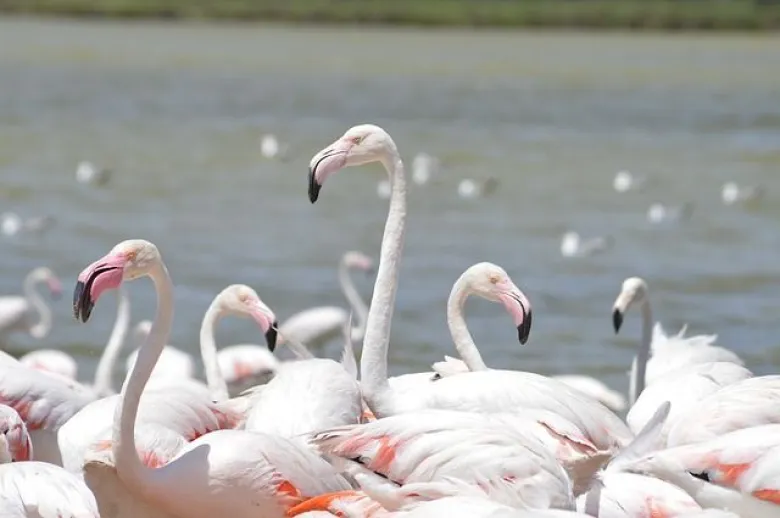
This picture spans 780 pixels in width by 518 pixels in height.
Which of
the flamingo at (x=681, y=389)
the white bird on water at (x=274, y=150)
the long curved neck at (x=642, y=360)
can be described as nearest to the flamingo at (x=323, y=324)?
the long curved neck at (x=642, y=360)

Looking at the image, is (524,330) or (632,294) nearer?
(524,330)

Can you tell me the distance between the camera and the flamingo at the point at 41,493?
4352 millimetres

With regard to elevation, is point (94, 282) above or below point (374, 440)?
above

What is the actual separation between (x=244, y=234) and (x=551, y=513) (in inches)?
385

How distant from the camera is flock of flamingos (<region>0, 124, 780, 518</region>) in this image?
4.29 m

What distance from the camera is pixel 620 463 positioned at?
4754 mm

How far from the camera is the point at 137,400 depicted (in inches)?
176

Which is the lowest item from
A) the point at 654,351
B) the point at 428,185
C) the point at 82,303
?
the point at 428,185

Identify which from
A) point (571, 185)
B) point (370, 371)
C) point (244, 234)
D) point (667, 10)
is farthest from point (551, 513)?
point (667, 10)

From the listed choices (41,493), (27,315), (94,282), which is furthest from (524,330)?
(27,315)

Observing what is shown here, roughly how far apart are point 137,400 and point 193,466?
23 centimetres

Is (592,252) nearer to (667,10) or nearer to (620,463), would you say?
(620,463)

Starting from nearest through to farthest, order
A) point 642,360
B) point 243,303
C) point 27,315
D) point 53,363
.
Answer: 1. point 243,303
2. point 642,360
3. point 53,363
4. point 27,315

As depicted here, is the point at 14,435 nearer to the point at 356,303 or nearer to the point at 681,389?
the point at 681,389
